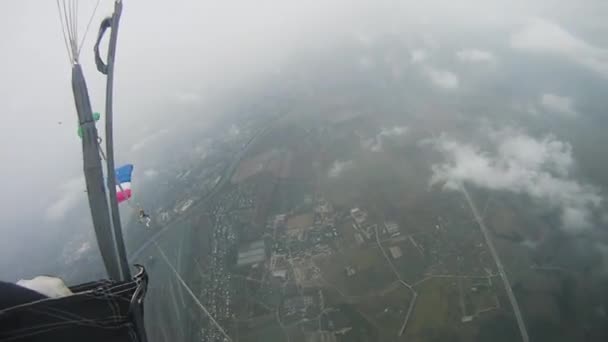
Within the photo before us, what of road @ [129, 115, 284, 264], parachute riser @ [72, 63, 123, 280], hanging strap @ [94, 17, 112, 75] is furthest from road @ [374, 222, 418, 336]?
hanging strap @ [94, 17, 112, 75]

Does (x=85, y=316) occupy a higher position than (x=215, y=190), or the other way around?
(x=85, y=316)

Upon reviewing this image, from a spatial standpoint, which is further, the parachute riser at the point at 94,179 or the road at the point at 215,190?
the road at the point at 215,190

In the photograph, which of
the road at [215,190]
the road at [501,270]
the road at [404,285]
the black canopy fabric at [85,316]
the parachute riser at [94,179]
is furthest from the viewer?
the road at [215,190]

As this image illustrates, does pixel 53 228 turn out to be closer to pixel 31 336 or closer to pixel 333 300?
pixel 333 300

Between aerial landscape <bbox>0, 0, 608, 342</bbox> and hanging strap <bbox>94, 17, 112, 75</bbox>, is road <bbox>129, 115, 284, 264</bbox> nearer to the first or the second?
aerial landscape <bbox>0, 0, 608, 342</bbox>

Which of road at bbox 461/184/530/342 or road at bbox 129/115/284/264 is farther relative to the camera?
road at bbox 129/115/284/264

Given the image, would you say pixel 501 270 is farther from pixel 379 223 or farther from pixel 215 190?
pixel 215 190

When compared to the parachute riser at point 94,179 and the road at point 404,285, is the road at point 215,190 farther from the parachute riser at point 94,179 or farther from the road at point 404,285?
the parachute riser at point 94,179

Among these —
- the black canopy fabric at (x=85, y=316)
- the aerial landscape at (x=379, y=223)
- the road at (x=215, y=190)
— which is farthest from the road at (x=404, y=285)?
the black canopy fabric at (x=85, y=316)

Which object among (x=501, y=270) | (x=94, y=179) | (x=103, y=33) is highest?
(x=103, y=33)

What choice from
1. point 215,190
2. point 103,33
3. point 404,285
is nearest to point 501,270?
point 404,285
